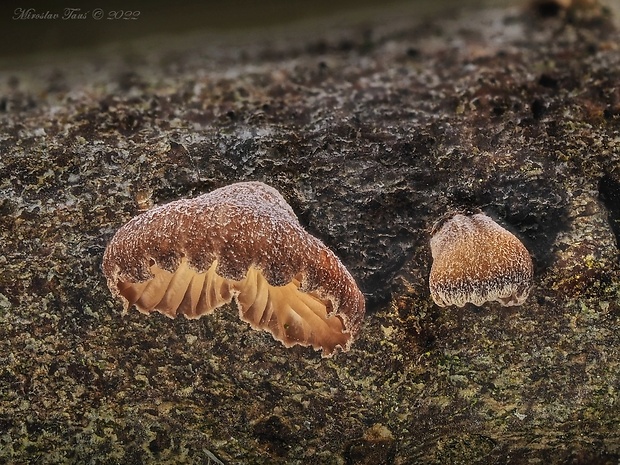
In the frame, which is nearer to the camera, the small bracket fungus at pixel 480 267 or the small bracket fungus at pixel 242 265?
the small bracket fungus at pixel 242 265

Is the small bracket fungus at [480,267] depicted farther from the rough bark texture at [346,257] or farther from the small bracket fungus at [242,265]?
the small bracket fungus at [242,265]

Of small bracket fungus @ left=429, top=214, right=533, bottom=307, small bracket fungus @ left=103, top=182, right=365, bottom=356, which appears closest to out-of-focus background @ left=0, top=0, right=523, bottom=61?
small bracket fungus @ left=103, top=182, right=365, bottom=356

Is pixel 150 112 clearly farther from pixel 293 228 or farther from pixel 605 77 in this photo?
pixel 605 77

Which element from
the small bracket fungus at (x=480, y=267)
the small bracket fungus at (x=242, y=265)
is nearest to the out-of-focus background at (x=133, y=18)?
the small bracket fungus at (x=242, y=265)

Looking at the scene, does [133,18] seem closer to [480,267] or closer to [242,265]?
[242,265]

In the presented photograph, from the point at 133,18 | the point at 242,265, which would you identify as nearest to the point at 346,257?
Result: the point at 242,265

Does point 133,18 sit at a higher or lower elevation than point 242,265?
higher

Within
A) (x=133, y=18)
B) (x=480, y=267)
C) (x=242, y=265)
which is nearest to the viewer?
(x=133, y=18)
